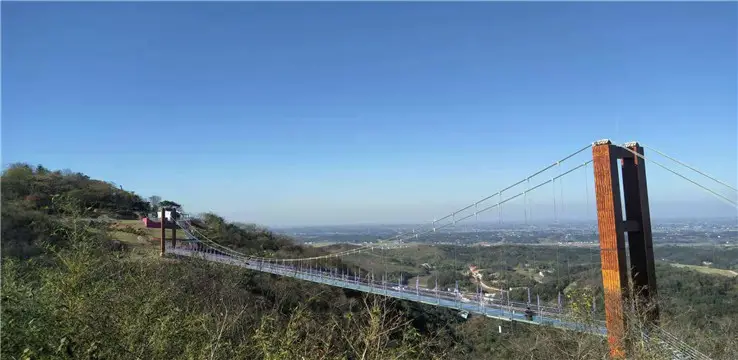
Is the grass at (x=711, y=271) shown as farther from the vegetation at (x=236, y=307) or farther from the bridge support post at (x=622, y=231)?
the bridge support post at (x=622, y=231)

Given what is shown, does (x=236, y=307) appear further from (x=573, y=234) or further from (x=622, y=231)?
(x=573, y=234)

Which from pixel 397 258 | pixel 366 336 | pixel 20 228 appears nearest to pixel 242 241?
pixel 397 258

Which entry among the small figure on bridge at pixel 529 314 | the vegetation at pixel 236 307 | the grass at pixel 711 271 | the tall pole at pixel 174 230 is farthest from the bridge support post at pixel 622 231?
the tall pole at pixel 174 230

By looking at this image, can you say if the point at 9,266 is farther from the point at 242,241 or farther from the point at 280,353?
the point at 242,241

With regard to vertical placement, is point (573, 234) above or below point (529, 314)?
above

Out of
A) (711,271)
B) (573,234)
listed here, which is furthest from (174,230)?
(711,271)
